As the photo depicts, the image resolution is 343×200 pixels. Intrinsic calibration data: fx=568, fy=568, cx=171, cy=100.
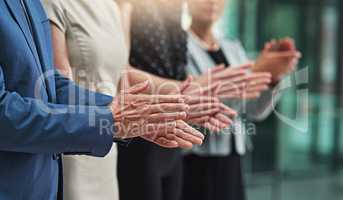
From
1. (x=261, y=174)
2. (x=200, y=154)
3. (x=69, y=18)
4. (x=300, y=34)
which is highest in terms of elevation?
(x=300, y=34)

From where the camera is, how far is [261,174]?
4035mm

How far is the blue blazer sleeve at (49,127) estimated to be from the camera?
2.90ft

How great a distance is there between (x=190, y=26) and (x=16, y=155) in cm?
90

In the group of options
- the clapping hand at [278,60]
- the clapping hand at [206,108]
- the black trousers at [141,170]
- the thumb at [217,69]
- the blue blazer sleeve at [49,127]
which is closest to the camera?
the blue blazer sleeve at [49,127]

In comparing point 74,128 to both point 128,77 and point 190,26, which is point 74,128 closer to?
point 128,77

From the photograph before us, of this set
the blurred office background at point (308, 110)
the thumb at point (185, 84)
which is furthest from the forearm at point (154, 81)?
the blurred office background at point (308, 110)

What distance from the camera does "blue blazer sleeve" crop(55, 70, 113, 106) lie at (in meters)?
1.07

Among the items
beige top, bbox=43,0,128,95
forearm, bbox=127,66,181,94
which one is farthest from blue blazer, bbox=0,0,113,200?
forearm, bbox=127,66,181,94

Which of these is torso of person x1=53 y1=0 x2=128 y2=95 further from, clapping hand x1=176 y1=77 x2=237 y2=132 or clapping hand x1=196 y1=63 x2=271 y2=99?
clapping hand x1=196 y1=63 x2=271 y2=99

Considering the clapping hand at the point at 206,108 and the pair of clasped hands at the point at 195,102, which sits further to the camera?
the clapping hand at the point at 206,108

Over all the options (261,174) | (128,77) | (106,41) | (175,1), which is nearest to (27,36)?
(106,41)

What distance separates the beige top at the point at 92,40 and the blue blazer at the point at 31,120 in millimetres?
168

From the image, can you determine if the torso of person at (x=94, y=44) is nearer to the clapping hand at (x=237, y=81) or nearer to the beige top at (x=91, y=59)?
the beige top at (x=91, y=59)

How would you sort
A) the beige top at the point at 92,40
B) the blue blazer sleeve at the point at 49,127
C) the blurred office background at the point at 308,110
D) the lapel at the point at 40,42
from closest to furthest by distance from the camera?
1. the blue blazer sleeve at the point at 49,127
2. the lapel at the point at 40,42
3. the beige top at the point at 92,40
4. the blurred office background at the point at 308,110
